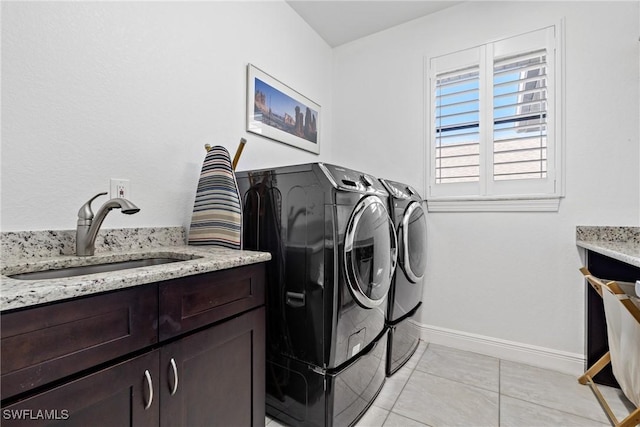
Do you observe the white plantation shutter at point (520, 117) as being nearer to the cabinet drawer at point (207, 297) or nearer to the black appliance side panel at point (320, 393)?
the black appliance side panel at point (320, 393)

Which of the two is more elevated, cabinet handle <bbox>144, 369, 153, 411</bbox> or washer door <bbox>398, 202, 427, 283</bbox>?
washer door <bbox>398, 202, 427, 283</bbox>

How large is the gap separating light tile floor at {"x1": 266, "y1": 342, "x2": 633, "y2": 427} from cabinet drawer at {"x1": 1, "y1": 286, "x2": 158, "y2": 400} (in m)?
1.04

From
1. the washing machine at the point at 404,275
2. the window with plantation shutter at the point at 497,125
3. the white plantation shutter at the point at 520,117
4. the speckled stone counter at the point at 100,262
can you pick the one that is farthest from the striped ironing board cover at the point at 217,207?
the white plantation shutter at the point at 520,117

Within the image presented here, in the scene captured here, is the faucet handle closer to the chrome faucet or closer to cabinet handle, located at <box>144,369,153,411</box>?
the chrome faucet

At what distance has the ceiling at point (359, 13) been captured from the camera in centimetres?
241

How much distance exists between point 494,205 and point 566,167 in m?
0.48

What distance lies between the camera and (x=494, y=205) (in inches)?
87.9

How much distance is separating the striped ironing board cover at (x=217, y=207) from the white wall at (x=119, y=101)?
0.16 metres

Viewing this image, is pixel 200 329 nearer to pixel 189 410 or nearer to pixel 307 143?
pixel 189 410

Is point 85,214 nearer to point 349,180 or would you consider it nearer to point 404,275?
point 349,180

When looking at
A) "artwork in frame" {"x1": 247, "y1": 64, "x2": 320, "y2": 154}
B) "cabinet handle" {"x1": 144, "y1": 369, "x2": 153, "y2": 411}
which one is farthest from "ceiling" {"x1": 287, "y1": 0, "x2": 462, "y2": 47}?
"cabinet handle" {"x1": 144, "y1": 369, "x2": 153, "y2": 411}

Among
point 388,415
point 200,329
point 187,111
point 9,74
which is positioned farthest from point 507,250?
point 9,74

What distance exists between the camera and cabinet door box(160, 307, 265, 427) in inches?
36.1

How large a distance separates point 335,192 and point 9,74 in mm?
1247
